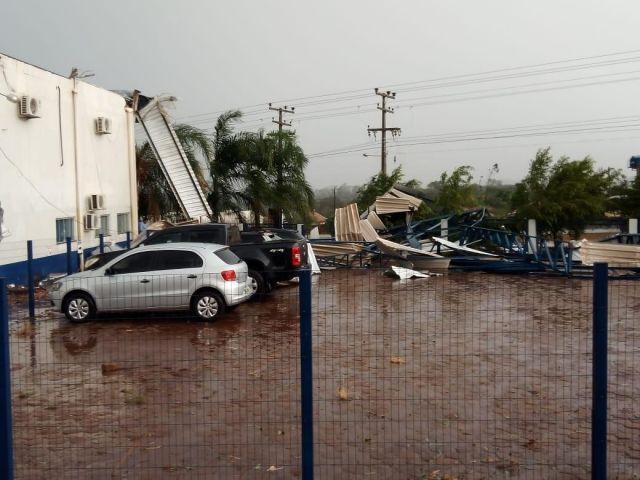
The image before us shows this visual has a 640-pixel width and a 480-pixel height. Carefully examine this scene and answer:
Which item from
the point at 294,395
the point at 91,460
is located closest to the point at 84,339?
the point at 294,395

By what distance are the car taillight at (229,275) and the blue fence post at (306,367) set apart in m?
8.26

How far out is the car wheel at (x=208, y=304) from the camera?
1297 centimetres

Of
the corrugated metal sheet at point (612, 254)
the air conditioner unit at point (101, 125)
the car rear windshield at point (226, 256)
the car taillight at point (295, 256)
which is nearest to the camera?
the car rear windshield at point (226, 256)

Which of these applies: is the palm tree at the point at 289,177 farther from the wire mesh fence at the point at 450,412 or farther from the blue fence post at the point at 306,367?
the blue fence post at the point at 306,367

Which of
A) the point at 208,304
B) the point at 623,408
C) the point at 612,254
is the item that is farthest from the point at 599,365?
the point at 612,254

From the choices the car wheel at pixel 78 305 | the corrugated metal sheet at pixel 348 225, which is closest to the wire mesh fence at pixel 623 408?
the car wheel at pixel 78 305

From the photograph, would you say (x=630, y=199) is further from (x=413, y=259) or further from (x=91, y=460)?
(x=91, y=460)

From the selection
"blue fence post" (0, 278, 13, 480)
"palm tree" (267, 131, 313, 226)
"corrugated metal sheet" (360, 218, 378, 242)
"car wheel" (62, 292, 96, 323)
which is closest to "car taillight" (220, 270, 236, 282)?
"car wheel" (62, 292, 96, 323)

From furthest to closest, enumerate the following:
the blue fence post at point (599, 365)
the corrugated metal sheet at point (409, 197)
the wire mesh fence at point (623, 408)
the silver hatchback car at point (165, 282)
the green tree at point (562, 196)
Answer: the corrugated metal sheet at point (409, 197) < the green tree at point (562, 196) < the silver hatchback car at point (165, 282) < the wire mesh fence at point (623, 408) < the blue fence post at point (599, 365)

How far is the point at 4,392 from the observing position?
5.07 meters

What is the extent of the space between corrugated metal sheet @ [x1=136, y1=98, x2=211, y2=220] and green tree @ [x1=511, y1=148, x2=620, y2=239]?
14705 millimetres

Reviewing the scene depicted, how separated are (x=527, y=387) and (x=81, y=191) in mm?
17614

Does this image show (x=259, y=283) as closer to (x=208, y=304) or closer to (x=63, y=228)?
(x=208, y=304)

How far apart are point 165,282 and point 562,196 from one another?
2322cm
